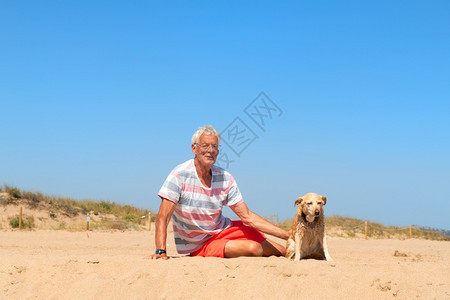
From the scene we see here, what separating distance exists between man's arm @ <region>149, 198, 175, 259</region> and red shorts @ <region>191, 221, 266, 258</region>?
22.6 inches

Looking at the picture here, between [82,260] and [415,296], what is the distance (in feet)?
11.4

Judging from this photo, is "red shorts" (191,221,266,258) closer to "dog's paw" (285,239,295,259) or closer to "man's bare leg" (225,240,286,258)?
"man's bare leg" (225,240,286,258)

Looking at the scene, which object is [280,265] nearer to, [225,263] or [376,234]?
[225,263]

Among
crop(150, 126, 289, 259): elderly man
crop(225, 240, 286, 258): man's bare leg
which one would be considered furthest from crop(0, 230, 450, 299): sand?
crop(150, 126, 289, 259): elderly man

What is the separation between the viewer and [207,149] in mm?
5215

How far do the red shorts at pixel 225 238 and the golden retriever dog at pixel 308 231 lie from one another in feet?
1.66

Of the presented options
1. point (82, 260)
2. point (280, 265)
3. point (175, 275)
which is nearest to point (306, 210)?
point (280, 265)

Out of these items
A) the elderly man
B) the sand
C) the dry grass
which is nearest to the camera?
the sand

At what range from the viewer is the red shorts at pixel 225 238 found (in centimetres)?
527

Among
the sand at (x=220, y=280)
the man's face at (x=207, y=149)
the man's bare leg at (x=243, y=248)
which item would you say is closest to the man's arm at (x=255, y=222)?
the man's bare leg at (x=243, y=248)

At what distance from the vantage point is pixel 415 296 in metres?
3.83

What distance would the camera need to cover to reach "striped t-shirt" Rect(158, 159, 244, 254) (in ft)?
17.3

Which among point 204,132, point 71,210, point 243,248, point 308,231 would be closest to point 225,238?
point 243,248

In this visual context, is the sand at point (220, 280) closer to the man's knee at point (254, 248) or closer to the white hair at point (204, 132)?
the man's knee at point (254, 248)
